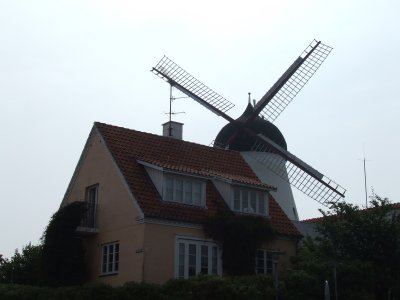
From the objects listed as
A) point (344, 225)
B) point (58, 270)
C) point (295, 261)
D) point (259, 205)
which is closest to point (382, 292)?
point (344, 225)

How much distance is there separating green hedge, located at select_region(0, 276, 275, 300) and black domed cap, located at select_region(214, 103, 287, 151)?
1678 centimetres

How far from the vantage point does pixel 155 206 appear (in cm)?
2947

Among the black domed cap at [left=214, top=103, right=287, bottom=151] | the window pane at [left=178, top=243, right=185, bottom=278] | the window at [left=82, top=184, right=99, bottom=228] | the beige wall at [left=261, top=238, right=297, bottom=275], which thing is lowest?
the window pane at [left=178, top=243, right=185, bottom=278]

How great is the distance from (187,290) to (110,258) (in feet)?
26.1

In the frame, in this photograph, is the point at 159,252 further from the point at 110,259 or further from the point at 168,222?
the point at 110,259

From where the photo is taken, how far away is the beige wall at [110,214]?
29.0 metres

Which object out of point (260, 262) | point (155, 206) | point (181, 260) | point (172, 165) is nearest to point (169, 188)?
point (172, 165)

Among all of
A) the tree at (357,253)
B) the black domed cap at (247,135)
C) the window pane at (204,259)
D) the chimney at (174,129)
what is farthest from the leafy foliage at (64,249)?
the black domed cap at (247,135)

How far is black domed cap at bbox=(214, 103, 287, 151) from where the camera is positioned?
4134 centimetres

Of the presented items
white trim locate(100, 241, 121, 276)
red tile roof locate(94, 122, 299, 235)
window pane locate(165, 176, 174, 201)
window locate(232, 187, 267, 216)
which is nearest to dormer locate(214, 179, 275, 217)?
window locate(232, 187, 267, 216)

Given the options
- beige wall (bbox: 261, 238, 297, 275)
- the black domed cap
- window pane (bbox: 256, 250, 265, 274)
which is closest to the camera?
window pane (bbox: 256, 250, 265, 274)

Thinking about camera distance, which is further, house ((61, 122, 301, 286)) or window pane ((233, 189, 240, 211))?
window pane ((233, 189, 240, 211))

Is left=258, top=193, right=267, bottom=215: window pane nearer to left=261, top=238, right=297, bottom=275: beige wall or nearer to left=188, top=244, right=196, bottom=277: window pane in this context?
left=261, top=238, right=297, bottom=275: beige wall

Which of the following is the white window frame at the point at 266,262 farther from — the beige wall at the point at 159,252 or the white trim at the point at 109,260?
the white trim at the point at 109,260
